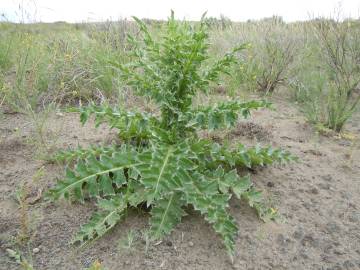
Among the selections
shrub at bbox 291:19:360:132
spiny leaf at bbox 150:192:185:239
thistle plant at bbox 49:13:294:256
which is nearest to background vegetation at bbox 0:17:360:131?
shrub at bbox 291:19:360:132

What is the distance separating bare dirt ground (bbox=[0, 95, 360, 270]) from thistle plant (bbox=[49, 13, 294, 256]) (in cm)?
8

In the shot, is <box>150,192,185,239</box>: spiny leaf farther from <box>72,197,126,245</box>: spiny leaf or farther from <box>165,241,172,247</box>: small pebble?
<box>72,197,126,245</box>: spiny leaf

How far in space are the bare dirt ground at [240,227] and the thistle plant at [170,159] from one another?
8 cm

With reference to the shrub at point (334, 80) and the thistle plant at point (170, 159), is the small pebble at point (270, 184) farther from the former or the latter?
the shrub at point (334, 80)

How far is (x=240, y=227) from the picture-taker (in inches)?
84.1

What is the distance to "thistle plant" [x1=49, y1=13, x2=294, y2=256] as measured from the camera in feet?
6.43

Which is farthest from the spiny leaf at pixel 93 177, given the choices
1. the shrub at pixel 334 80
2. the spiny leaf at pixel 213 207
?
the shrub at pixel 334 80

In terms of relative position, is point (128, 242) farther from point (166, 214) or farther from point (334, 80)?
point (334, 80)

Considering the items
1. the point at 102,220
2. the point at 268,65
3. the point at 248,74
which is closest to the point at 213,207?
the point at 102,220

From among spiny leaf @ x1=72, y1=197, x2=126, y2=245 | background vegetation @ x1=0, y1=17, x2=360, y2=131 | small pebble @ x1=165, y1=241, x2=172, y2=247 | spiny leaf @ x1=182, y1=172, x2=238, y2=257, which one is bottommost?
small pebble @ x1=165, y1=241, x2=172, y2=247

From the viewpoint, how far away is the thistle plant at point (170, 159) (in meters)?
1.96

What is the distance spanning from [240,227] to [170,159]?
0.56 metres

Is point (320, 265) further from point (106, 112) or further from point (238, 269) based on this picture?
point (106, 112)

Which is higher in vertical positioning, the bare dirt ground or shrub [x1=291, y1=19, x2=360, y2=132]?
shrub [x1=291, y1=19, x2=360, y2=132]
